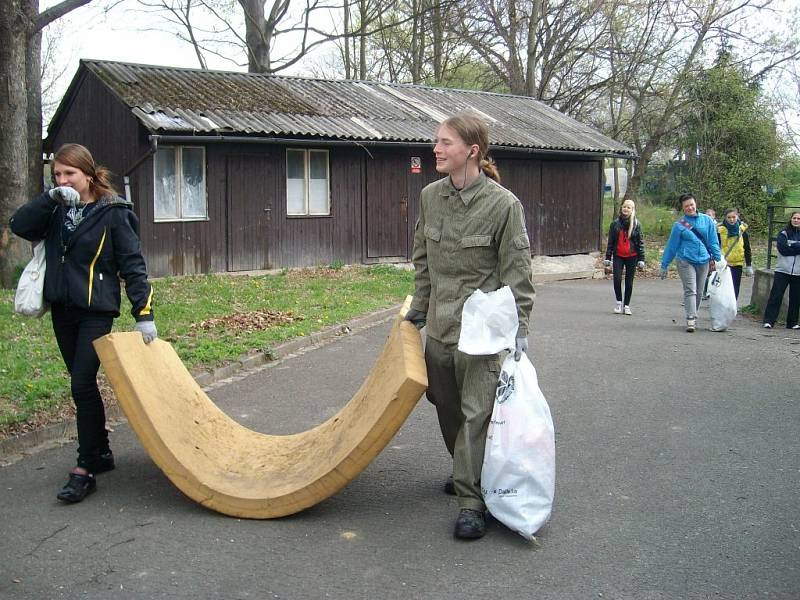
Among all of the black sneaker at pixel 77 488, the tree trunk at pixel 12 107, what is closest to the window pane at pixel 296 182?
the tree trunk at pixel 12 107

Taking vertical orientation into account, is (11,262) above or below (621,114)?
below

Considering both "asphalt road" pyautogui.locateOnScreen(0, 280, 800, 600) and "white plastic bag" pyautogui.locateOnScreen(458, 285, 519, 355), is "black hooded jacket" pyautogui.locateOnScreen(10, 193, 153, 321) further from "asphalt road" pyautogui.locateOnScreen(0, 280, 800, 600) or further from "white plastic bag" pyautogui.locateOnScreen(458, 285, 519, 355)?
"white plastic bag" pyautogui.locateOnScreen(458, 285, 519, 355)

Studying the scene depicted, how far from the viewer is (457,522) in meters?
4.45

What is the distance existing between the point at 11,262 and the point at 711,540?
1308cm

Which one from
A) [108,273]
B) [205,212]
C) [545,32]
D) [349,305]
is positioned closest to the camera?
[108,273]

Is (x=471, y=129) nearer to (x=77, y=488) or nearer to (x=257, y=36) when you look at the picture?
(x=77, y=488)

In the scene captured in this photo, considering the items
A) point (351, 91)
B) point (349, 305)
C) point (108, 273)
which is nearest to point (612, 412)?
point (108, 273)

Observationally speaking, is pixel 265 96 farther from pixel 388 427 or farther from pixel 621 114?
pixel 621 114

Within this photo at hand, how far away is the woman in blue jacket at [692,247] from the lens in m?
12.5

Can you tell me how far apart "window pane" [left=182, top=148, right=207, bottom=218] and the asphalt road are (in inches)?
464

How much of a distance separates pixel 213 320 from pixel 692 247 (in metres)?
6.78

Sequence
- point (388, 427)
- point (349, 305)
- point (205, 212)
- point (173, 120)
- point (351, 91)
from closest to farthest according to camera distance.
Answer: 1. point (388, 427)
2. point (349, 305)
3. point (173, 120)
4. point (205, 212)
5. point (351, 91)

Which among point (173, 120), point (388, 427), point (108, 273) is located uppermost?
point (173, 120)

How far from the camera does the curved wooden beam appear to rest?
4469 millimetres
